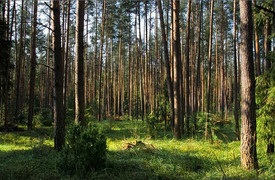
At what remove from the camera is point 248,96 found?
6.44 meters

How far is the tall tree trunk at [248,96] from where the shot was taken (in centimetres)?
643

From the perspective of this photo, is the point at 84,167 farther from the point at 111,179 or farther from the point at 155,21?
the point at 155,21

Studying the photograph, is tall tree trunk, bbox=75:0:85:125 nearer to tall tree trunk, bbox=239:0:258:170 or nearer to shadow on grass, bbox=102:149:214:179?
shadow on grass, bbox=102:149:214:179

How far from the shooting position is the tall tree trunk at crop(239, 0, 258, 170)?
6.43m

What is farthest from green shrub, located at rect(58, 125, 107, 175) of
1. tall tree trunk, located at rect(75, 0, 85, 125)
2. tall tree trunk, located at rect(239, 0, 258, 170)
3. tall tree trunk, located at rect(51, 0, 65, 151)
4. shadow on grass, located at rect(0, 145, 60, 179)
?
tall tree trunk, located at rect(239, 0, 258, 170)

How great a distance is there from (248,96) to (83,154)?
403 centimetres

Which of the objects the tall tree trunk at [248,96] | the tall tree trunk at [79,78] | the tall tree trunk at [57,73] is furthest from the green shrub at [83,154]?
the tall tree trunk at [248,96]

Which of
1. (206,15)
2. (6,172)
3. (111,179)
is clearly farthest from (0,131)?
(206,15)

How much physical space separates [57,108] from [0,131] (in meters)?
9.04

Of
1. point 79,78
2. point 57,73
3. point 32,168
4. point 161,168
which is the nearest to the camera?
point 32,168

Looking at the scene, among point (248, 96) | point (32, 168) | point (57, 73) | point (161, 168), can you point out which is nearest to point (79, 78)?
point (57, 73)

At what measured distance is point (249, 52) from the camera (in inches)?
256

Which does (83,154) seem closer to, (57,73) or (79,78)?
(57,73)

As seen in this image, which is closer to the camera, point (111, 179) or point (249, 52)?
point (111, 179)
